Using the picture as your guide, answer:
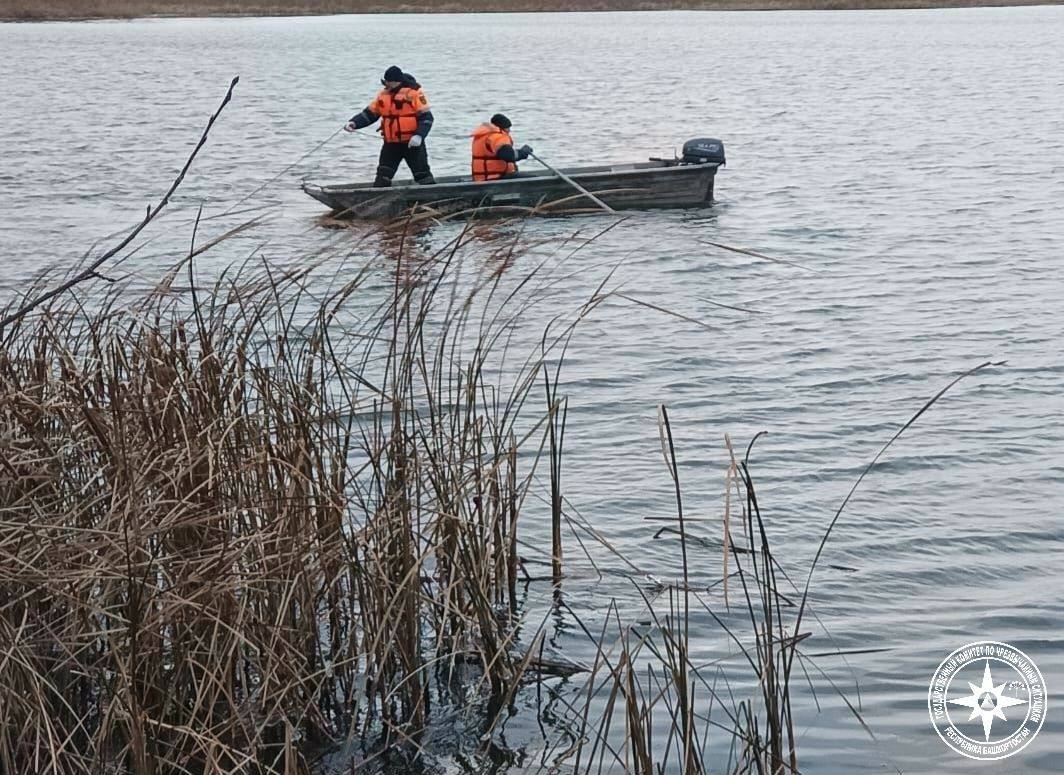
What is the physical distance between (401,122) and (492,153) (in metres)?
1.25

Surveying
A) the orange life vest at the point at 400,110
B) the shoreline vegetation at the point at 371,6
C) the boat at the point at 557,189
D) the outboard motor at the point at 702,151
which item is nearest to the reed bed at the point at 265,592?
the boat at the point at 557,189

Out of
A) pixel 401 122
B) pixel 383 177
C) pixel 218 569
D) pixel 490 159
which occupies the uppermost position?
pixel 218 569

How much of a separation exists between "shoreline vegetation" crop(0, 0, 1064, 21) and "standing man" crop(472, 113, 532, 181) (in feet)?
167

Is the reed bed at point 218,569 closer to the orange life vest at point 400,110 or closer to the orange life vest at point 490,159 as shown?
the orange life vest at point 490,159

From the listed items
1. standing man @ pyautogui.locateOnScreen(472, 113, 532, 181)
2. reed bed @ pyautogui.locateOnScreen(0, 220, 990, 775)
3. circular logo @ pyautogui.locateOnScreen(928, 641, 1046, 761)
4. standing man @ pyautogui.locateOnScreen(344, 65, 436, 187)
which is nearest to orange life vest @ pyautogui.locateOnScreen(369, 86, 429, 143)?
standing man @ pyautogui.locateOnScreen(344, 65, 436, 187)

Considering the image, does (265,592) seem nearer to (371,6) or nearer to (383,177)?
(383,177)

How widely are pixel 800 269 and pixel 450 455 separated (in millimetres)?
10042

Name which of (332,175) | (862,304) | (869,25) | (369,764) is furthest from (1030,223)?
(869,25)

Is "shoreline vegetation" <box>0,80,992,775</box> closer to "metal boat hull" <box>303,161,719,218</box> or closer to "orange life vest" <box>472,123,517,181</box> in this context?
"metal boat hull" <box>303,161,719,218</box>

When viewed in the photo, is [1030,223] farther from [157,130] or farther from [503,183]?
[157,130]

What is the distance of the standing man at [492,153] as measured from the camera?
15.0m

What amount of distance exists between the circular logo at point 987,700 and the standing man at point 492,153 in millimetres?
10184

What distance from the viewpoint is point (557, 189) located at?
49.0ft

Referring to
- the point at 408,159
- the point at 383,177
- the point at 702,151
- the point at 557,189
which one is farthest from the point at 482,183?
the point at 702,151
